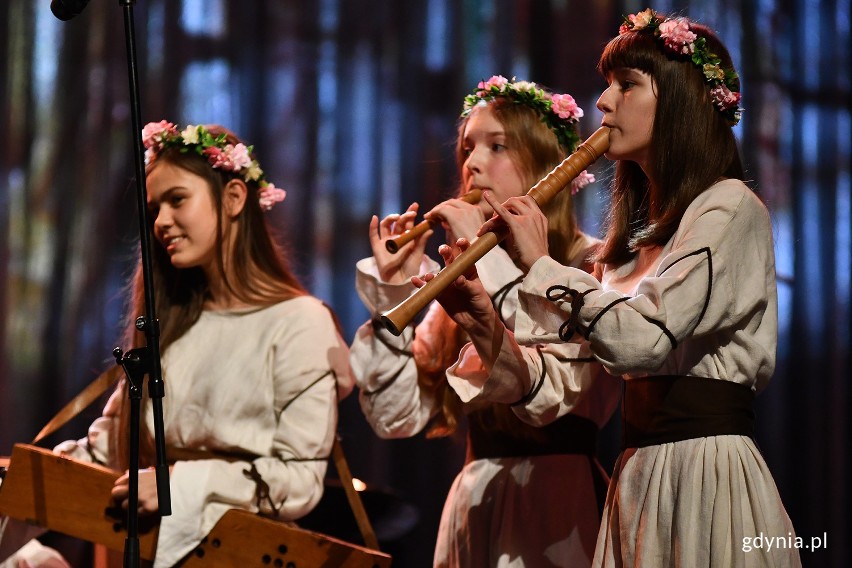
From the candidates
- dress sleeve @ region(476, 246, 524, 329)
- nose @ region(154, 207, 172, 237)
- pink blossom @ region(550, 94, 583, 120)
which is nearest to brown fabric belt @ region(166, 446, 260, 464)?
nose @ region(154, 207, 172, 237)

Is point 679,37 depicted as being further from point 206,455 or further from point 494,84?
point 206,455

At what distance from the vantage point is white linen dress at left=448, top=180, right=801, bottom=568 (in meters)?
1.71

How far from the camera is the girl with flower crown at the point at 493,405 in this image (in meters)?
2.29

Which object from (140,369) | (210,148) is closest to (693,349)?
(140,369)

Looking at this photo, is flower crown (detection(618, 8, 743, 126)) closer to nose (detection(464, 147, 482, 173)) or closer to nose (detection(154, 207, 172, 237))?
nose (detection(464, 147, 482, 173))

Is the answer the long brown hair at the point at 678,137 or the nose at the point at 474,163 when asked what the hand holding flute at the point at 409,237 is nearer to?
the nose at the point at 474,163

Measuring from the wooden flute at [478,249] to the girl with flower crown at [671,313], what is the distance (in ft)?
0.14

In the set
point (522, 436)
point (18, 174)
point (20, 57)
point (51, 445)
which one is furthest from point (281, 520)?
point (20, 57)

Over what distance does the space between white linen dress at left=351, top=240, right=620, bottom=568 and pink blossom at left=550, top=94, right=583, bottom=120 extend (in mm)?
485

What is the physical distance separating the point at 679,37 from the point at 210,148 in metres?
1.30

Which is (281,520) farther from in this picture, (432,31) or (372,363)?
(432,31)

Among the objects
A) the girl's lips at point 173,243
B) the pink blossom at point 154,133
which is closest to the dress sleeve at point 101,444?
the girl's lips at point 173,243

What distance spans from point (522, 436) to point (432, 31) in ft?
6.44

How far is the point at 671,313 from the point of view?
5.58 ft
